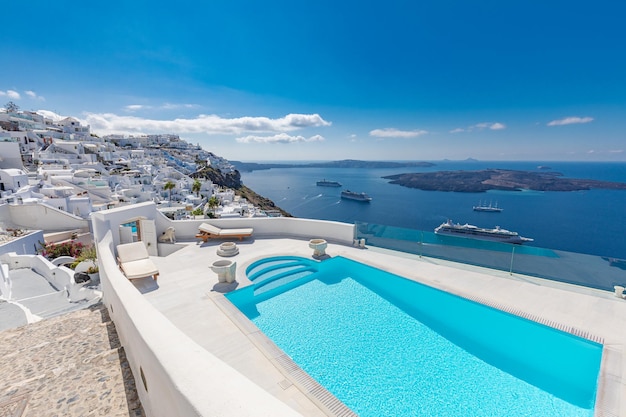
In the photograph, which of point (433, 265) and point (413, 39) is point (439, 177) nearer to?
point (413, 39)

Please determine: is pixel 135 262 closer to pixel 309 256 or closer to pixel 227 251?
pixel 227 251

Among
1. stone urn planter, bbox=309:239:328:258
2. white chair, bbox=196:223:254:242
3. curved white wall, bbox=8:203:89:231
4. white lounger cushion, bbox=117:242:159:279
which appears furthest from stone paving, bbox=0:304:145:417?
curved white wall, bbox=8:203:89:231

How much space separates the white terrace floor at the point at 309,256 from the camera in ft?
12.1

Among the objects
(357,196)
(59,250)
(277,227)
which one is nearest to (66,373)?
(277,227)

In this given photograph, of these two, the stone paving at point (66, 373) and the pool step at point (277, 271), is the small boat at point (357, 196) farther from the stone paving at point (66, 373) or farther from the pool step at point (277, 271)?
the stone paving at point (66, 373)

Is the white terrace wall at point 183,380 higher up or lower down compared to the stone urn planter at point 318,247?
higher up

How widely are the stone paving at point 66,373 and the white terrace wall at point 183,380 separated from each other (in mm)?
428

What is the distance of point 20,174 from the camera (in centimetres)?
2395

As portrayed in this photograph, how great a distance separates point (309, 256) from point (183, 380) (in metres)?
6.80

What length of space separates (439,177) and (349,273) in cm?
10421

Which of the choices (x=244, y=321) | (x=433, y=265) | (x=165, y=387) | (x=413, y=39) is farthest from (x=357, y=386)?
(x=413, y=39)

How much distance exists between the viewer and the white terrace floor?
3.70 m

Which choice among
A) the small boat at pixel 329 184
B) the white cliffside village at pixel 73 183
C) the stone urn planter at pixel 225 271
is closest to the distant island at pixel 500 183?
the small boat at pixel 329 184

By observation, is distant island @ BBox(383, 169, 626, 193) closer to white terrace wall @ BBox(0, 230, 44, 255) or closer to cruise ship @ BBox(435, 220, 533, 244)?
cruise ship @ BBox(435, 220, 533, 244)
